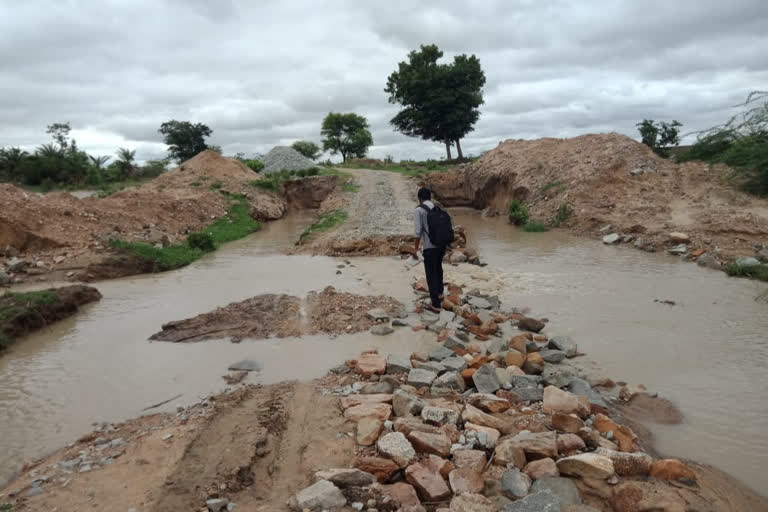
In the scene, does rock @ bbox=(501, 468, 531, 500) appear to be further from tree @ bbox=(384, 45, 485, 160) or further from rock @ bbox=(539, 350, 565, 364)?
tree @ bbox=(384, 45, 485, 160)

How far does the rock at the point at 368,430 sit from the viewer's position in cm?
368

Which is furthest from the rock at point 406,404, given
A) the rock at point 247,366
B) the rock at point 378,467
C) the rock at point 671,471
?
the rock at point 247,366

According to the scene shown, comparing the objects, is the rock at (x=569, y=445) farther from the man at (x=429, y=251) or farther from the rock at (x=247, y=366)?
the man at (x=429, y=251)

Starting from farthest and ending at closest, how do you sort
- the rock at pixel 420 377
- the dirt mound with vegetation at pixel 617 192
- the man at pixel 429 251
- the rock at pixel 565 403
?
1. the dirt mound with vegetation at pixel 617 192
2. the man at pixel 429 251
3. the rock at pixel 420 377
4. the rock at pixel 565 403

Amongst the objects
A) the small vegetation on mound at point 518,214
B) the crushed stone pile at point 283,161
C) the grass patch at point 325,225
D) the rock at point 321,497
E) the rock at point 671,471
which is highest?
the crushed stone pile at point 283,161

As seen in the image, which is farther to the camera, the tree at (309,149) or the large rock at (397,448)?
the tree at (309,149)

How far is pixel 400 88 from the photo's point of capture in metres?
36.3

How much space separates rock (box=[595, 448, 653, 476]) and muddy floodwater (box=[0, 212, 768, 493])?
823 mm

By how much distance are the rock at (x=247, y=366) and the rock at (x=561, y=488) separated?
364 centimetres

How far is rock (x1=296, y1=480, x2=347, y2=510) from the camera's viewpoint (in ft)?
9.34

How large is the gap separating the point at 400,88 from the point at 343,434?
117 ft

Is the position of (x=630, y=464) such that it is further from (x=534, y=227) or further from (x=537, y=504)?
(x=534, y=227)

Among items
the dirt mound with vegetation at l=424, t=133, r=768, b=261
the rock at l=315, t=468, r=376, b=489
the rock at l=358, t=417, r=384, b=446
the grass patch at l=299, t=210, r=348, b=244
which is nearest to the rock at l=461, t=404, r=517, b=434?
the rock at l=358, t=417, r=384, b=446

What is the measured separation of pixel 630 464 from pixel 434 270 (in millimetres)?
4476
